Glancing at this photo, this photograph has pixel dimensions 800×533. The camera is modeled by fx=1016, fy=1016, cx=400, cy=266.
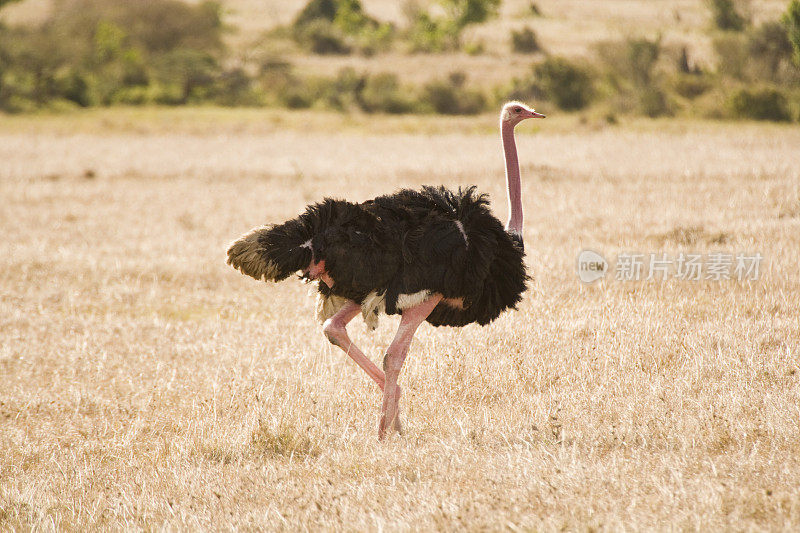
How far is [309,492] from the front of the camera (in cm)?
430

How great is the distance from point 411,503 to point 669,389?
2036 mm

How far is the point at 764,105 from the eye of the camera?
25.5 m

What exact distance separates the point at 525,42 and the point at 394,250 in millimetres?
42148

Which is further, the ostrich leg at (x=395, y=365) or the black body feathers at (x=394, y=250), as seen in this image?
the ostrich leg at (x=395, y=365)

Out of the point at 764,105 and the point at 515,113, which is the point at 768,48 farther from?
the point at 515,113

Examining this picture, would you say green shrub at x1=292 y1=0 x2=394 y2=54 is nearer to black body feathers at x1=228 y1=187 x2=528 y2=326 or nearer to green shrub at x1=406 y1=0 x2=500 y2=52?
green shrub at x1=406 y1=0 x2=500 y2=52

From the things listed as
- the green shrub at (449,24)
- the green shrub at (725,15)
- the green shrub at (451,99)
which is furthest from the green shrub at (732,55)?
the green shrub at (449,24)

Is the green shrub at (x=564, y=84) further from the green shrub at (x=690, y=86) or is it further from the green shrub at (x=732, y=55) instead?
the green shrub at (x=732, y=55)

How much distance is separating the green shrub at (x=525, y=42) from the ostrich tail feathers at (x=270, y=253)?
4117 cm

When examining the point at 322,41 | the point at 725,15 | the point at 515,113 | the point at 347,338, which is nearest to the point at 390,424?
the point at 347,338

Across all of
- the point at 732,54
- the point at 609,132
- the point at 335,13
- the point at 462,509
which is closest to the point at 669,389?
the point at 462,509

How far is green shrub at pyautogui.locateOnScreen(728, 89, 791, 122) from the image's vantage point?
83.5 ft

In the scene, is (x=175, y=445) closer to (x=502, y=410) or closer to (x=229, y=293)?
(x=502, y=410)

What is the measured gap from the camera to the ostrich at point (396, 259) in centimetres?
507
